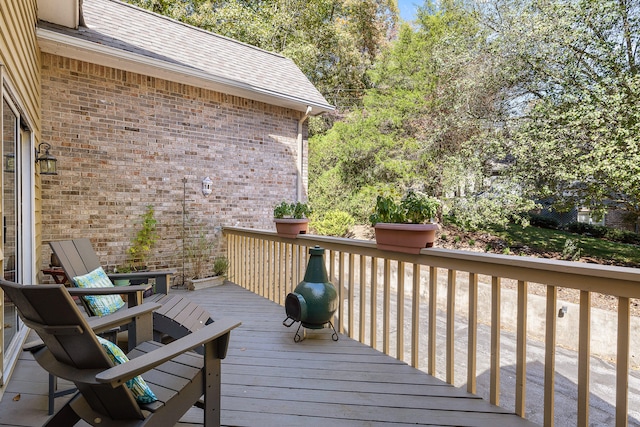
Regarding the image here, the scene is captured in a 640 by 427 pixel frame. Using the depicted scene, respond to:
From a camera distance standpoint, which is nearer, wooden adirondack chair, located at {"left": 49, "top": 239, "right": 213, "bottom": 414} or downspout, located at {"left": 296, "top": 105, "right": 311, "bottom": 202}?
wooden adirondack chair, located at {"left": 49, "top": 239, "right": 213, "bottom": 414}

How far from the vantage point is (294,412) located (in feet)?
6.80

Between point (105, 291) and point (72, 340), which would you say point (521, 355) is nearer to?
point (72, 340)

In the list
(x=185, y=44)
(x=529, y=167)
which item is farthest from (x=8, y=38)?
(x=529, y=167)

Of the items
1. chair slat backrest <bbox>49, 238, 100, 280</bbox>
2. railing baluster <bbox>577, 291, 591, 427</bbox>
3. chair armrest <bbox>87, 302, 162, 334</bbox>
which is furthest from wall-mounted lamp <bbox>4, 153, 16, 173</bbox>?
railing baluster <bbox>577, 291, 591, 427</bbox>

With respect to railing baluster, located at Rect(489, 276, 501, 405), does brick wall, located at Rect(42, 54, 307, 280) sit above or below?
above

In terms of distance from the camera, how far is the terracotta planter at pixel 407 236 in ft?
8.29

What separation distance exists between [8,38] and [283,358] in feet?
9.70

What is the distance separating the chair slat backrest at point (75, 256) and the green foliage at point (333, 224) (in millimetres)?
6938

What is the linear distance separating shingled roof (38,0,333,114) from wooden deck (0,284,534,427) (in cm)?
373

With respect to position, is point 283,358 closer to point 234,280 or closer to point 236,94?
point 234,280

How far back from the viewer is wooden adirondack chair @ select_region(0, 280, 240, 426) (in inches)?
49.9

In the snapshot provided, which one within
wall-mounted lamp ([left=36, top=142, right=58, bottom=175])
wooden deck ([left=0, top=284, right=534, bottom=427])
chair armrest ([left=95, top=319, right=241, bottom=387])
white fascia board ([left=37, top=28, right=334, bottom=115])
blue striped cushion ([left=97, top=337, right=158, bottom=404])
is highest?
white fascia board ([left=37, top=28, right=334, bottom=115])

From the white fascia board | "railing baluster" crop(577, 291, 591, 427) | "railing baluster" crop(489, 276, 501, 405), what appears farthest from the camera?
the white fascia board

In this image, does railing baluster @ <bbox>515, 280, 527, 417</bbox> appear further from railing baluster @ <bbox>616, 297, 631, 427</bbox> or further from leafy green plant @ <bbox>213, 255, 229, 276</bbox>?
leafy green plant @ <bbox>213, 255, 229, 276</bbox>
